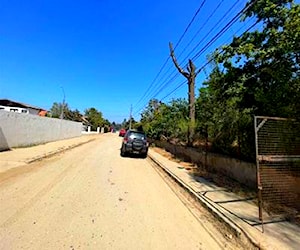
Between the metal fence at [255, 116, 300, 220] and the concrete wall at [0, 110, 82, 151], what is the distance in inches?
596

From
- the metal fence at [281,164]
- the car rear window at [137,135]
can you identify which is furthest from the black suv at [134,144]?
the metal fence at [281,164]

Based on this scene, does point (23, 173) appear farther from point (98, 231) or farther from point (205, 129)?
point (205, 129)

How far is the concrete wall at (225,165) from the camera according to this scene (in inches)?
336

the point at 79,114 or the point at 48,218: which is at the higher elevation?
the point at 79,114

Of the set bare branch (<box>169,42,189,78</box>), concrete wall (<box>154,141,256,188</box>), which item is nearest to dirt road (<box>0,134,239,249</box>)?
concrete wall (<box>154,141,256,188</box>)

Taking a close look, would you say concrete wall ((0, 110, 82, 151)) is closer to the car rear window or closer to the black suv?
the black suv

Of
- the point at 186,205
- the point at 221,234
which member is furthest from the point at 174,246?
the point at 186,205

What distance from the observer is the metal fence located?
668 cm

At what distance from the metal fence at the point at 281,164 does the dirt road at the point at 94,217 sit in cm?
242

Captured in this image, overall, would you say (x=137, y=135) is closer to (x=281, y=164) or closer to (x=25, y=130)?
(x=25, y=130)

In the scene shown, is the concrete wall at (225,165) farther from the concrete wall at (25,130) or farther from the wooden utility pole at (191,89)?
the concrete wall at (25,130)

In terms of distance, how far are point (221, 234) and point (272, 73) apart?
5.16 meters

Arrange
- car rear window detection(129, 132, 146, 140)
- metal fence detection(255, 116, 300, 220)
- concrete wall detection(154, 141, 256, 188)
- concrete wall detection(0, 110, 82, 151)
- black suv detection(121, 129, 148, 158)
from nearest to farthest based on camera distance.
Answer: metal fence detection(255, 116, 300, 220) < concrete wall detection(154, 141, 256, 188) < concrete wall detection(0, 110, 82, 151) < black suv detection(121, 129, 148, 158) < car rear window detection(129, 132, 146, 140)

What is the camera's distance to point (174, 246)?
423 centimetres
